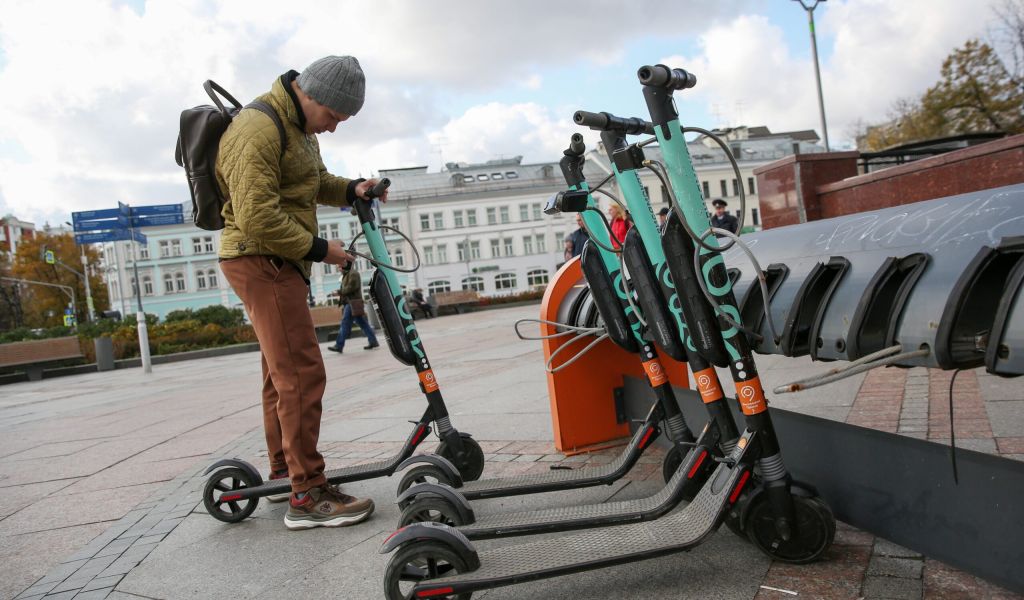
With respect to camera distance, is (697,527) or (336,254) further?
(336,254)

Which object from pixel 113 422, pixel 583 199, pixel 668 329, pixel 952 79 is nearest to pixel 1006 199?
pixel 668 329

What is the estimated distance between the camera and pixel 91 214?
25.1 m

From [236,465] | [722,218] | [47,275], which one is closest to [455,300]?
[722,218]

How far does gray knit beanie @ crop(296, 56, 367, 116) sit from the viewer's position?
298 centimetres

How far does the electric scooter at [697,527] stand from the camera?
2004 millimetres

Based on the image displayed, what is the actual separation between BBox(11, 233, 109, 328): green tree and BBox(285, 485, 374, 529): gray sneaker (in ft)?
216

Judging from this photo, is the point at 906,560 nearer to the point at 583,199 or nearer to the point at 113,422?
the point at 583,199

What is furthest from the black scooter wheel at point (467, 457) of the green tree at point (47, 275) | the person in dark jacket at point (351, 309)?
the green tree at point (47, 275)

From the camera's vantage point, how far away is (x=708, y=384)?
2307 millimetres

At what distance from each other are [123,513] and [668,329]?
305 cm

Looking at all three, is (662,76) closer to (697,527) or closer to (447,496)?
(697,527)

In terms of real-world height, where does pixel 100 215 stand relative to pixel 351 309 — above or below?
above

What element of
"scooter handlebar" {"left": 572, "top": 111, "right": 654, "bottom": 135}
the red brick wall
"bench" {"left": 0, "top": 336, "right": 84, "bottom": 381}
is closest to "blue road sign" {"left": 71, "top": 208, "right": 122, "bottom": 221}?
"bench" {"left": 0, "top": 336, "right": 84, "bottom": 381}

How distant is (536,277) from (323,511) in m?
69.0
